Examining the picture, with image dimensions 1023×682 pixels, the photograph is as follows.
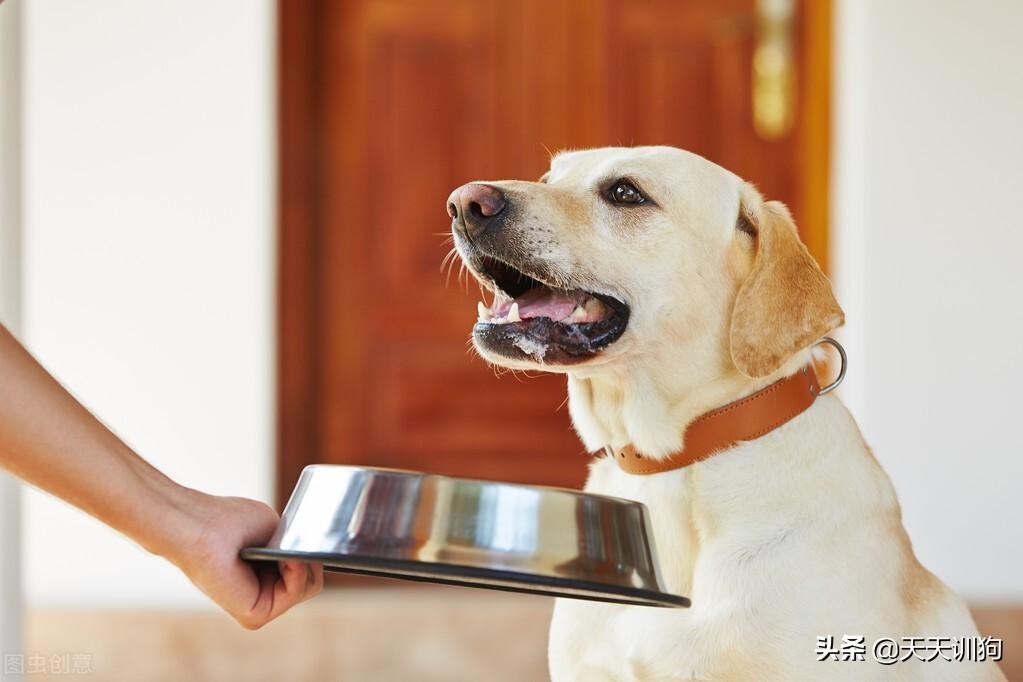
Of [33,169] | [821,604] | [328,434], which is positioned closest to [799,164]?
[328,434]

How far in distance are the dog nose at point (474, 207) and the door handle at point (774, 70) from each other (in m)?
2.26

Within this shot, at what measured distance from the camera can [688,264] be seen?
1521 millimetres

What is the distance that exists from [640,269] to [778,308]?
6.9 inches

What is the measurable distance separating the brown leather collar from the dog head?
0.17ft

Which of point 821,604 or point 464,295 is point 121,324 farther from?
point 821,604

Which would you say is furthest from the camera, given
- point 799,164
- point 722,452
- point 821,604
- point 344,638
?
point 799,164

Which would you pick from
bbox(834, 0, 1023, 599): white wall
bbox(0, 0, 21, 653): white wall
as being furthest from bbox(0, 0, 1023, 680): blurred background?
bbox(0, 0, 21, 653): white wall

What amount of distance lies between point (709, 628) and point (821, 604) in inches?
4.9

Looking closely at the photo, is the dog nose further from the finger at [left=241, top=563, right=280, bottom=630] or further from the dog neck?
the finger at [left=241, top=563, right=280, bottom=630]

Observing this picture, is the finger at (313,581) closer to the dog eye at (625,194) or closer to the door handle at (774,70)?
the dog eye at (625,194)

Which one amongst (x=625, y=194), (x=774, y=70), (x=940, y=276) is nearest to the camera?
(x=625, y=194)

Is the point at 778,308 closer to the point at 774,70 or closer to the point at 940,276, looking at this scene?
the point at 940,276

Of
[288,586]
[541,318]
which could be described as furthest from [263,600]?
[541,318]

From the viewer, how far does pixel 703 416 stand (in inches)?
58.0
